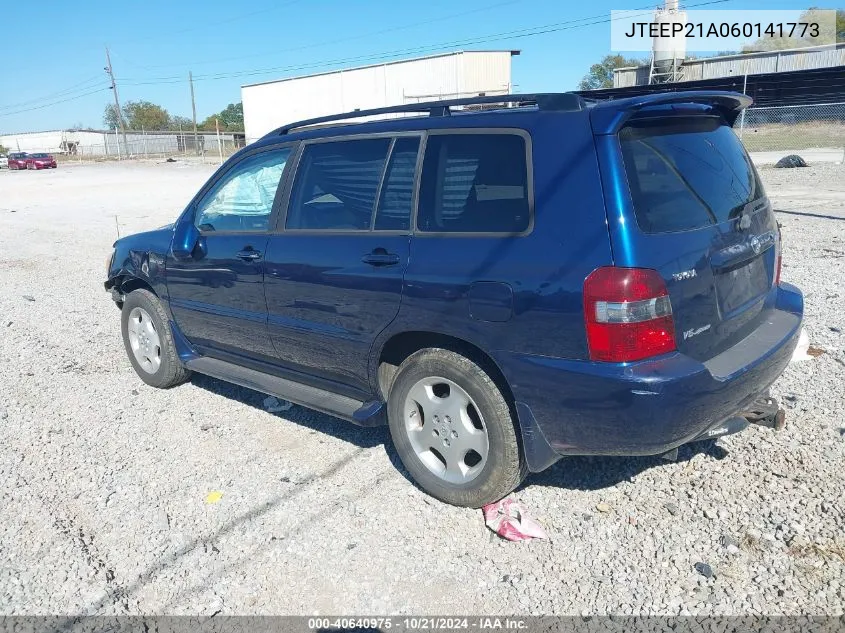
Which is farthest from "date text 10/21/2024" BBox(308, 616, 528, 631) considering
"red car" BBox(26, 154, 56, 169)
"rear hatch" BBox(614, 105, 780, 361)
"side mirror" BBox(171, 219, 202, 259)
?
"red car" BBox(26, 154, 56, 169)

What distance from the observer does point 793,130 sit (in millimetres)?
30750

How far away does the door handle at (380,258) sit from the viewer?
11.5 ft

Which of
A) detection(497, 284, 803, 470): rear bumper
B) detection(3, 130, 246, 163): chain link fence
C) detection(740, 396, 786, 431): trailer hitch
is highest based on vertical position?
detection(3, 130, 246, 163): chain link fence

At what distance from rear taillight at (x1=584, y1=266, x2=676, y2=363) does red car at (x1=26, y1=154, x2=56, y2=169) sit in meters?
55.1

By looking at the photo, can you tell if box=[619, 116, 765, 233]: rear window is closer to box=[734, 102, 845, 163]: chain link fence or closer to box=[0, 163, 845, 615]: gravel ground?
box=[0, 163, 845, 615]: gravel ground

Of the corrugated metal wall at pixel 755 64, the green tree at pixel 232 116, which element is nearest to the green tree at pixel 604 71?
the corrugated metal wall at pixel 755 64

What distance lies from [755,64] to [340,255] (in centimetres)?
4796

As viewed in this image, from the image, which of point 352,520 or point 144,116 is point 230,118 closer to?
point 144,116

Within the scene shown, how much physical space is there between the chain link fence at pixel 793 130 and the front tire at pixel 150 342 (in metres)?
25.4

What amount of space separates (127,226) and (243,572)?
13361 millimetres

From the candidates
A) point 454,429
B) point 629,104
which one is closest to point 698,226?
point 629,104

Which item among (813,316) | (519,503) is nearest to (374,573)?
(519,503)

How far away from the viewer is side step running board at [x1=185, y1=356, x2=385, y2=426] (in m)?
3.79

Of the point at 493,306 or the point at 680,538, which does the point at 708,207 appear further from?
the point at 680,538
